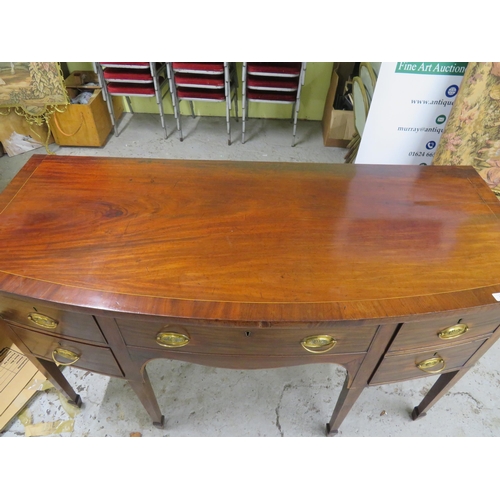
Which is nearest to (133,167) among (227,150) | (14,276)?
(14,276)

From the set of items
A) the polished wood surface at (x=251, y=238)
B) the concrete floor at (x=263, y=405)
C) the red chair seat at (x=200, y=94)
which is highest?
the polished wood surface at (x=251, y=238)

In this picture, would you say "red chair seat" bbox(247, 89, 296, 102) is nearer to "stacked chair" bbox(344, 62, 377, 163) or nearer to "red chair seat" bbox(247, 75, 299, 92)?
"red chair seat" bbox(247, 75, 299, 92)

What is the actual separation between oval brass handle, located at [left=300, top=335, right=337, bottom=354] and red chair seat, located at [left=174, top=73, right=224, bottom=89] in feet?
7.31

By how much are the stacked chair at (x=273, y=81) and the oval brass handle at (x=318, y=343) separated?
6.92 ft

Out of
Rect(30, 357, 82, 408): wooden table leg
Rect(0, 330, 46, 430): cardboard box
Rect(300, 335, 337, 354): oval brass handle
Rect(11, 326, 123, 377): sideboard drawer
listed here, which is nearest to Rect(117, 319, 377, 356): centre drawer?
Rect(300, 335, 337, 354): oval brass handle

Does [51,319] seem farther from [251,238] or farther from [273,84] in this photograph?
[273,84]

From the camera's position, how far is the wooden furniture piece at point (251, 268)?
850mm

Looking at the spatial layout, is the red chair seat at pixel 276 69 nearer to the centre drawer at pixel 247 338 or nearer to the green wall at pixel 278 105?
the green wall at pixel 278 105

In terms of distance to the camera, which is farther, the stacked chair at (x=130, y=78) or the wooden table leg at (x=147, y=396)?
the stacked chair at (x=130, y=78)

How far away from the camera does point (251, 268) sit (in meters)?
0.92

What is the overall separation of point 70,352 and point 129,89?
2220 millimetres

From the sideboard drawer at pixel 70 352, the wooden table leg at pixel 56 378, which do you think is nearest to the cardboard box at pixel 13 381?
the wooden table leg at pixel 56 378

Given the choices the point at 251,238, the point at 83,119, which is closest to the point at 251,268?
the point at 251,238

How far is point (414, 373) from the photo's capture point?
112 centimetres
